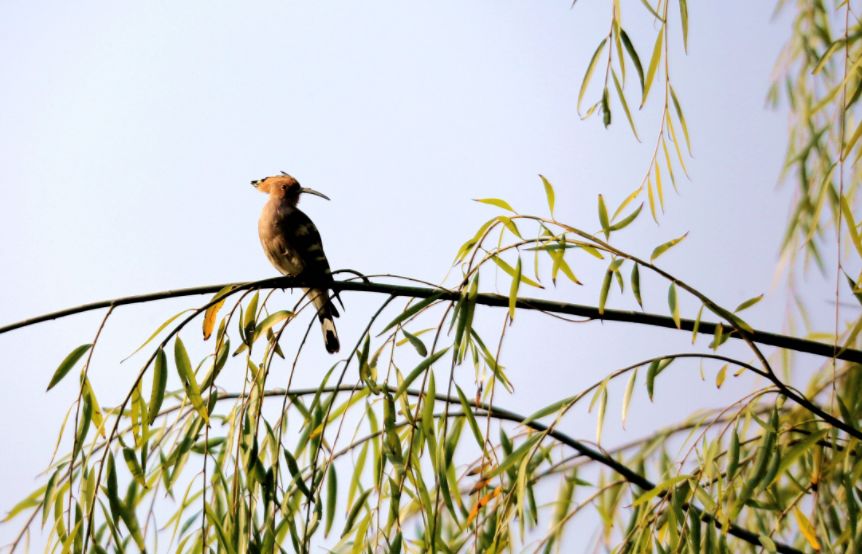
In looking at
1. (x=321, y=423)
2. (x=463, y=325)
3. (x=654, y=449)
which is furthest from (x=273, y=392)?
(x=654, y=449)

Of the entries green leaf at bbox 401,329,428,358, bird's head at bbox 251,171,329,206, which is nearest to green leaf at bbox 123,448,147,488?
green leaf at bbox 401,329,428,358

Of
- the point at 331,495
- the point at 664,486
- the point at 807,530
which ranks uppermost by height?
the point at 331,495

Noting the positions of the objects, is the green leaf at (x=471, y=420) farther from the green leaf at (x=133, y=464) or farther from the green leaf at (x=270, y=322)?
the green leaf at (x=133, y=464)

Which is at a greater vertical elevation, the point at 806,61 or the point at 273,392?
the point at 806,61

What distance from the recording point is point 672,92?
215cm

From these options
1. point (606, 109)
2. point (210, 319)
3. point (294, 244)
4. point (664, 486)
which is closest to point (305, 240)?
point (294, 244)

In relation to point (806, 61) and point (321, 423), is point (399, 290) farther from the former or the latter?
point (806, 61)

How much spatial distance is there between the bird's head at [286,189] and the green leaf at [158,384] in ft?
7.72

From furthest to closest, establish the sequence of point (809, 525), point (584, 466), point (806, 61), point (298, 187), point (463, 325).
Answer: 1. point (298, 187)
2. point (806, 61)
3. point (584, 466)
4. point (809, 525)
5. point (463, 325)

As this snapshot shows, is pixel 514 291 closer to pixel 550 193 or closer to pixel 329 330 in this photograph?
pixel 550 193

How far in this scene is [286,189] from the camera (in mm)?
4352

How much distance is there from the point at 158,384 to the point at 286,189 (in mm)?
2457

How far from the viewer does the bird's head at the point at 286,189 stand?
14.1 ft

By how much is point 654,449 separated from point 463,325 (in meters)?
1.01
